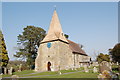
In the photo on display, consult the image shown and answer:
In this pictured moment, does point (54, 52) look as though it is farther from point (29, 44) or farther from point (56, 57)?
point (29, 44)

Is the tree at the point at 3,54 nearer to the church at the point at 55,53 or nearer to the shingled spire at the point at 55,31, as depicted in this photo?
the church at the point at 55,53

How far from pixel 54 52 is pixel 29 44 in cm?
1405

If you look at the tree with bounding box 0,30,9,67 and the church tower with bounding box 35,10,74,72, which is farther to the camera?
the church tower with bounding box 35,10,74,72

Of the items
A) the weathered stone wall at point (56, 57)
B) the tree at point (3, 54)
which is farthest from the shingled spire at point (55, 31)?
the tree at point (3, 54)

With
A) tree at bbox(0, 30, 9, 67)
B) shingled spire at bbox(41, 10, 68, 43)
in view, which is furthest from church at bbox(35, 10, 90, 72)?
tree at bbox(0, 30, 9, 67)

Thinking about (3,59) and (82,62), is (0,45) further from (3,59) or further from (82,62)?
(82,62)

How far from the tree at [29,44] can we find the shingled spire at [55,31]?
9.85 metres

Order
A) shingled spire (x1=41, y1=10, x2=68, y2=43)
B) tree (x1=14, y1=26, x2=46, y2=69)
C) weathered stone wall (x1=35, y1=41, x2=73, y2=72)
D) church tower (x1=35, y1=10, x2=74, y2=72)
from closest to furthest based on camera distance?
weathered stone wall (x1=35, y1=41, x2=73, y2=72) → church tower (x1=35, y1=10, x2=74, y2=72) → shingled spire (x1=41, y1=10, x2=68, y2=43) → tree (x1=14, y1=26, x2=46, y2=69)

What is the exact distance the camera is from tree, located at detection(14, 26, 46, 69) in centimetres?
4247

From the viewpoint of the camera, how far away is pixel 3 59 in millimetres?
29969

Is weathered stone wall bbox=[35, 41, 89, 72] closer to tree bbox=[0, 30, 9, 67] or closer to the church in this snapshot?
the church

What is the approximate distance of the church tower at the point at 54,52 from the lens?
1233 inches

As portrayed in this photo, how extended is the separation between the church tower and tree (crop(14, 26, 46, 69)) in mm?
8826

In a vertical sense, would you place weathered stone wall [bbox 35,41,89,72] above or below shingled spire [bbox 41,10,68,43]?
below
